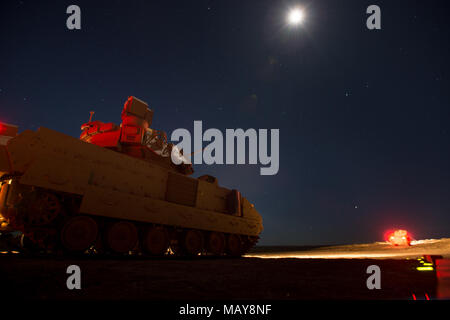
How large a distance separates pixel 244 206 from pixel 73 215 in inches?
429

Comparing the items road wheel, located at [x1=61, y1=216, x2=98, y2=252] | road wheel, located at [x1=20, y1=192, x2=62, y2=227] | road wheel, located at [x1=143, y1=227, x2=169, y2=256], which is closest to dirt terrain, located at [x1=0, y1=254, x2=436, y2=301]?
road wheel, located at [x1=20, y1=192, x2=62, y2=227]

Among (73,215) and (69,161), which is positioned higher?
(69,161)

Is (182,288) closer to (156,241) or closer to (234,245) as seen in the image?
(156,241)

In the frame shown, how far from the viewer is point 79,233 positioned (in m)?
8.84

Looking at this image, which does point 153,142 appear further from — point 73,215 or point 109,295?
point 109,295

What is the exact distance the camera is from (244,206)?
18016mm

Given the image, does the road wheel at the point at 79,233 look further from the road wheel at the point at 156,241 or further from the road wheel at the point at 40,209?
the road wheel at the point at 156,241

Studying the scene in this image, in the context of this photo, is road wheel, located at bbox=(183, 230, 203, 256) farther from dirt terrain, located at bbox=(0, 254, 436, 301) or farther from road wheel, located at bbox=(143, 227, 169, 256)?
dirt terrain, located at bbox=(0, 254, 436, 301)

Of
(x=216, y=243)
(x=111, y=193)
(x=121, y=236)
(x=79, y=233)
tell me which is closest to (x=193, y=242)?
(x=216, y=243)

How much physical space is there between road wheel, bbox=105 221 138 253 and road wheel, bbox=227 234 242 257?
6833 millimetres

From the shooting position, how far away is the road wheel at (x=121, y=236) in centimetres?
986

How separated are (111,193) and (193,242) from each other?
520cm

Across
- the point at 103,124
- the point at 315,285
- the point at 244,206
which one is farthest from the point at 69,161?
the point at 244,206
